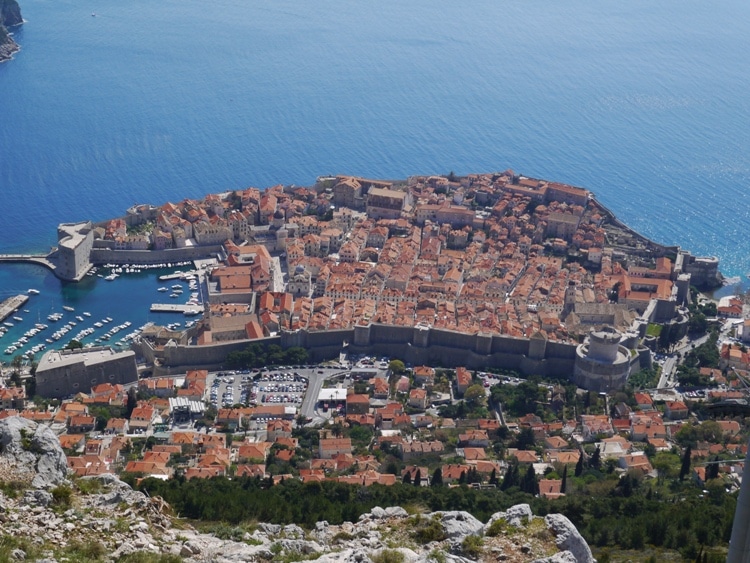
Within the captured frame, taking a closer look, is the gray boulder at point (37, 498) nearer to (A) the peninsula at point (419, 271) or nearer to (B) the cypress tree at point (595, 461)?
(B) the cypress tree at point (595, 461)

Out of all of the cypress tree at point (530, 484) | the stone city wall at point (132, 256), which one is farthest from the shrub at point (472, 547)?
the stone city wall at point (132, 256)

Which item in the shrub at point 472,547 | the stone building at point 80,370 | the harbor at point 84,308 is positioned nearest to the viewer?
the shrub at point 472,547

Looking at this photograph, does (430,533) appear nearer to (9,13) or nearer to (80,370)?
(80,370)

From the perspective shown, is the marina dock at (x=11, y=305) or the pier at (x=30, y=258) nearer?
the marina dock at (x=11, y=305)

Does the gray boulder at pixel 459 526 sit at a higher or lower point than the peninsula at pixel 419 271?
higher

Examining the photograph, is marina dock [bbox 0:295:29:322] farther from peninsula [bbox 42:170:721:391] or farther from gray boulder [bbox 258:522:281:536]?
gray boulder [bbox 258:522:281:536]

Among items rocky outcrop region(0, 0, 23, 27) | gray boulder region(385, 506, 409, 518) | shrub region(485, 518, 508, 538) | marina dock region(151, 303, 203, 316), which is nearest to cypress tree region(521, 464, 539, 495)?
gray boulder region(385, 506, 409, 518)

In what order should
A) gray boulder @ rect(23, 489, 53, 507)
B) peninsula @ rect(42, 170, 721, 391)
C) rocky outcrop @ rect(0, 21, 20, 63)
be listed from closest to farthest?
1. gray boulder @ rect(23, 489, 53, 507)
2. peninsula @ rect(42, 170, 721, 391)
3. rocky outcrop @ rect(0, 21, 20, 63)
